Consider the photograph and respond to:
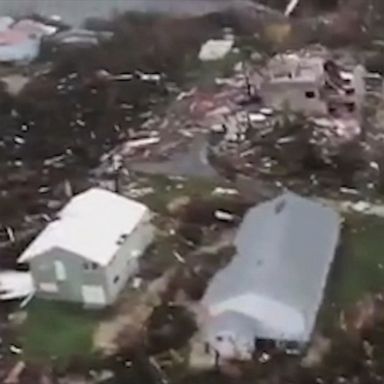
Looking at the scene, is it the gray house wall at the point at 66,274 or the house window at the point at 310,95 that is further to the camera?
the house window at the point at 310,95

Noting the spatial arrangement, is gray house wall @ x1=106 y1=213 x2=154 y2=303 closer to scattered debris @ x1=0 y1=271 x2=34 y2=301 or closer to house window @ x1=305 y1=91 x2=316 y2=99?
scattered debris @ x1=0 y1=271 x2=34 y2=301

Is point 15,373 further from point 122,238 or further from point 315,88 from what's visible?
point 315,88

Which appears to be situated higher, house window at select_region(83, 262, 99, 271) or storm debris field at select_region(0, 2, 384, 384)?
house window at select_region(83, 262, 99, 271)

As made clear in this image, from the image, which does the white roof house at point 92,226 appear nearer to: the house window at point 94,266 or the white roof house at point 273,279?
the house window at point 94,266

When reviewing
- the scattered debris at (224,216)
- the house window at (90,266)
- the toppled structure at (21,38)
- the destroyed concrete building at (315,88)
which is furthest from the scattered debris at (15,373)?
the toppled structure at (21,38)

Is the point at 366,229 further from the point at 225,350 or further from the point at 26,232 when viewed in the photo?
the point at 26,232

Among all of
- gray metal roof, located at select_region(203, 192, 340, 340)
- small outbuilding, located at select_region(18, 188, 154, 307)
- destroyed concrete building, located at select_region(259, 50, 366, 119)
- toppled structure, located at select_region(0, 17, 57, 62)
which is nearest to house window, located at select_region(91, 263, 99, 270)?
small outbuilding, located at select_region(18, 188, 154, 307)
